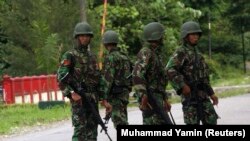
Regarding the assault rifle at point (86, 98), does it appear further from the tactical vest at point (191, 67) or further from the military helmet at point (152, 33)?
the tactical vest at point (191, 67)

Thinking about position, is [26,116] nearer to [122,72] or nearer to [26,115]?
[26,115]

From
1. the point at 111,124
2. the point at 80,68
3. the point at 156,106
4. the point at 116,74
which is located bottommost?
the point at 111,124

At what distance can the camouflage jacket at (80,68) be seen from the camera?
28.4 ft

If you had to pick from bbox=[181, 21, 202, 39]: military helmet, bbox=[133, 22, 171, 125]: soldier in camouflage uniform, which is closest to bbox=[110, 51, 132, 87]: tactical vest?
bbox=[133, 22, 171, 125]: soldier in camouflage uniform

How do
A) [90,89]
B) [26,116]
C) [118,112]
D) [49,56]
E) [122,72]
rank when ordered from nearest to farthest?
[90,89]
[118,112]
[122,72]
[26,116]
[49,56]

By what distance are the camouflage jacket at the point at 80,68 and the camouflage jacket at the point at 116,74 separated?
1160mm

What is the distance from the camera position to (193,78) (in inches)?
347

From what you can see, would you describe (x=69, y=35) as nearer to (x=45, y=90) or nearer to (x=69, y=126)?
(x=45, y=90)

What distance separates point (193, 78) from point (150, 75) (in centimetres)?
56

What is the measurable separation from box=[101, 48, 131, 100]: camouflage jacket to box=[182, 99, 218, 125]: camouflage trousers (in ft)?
5.15

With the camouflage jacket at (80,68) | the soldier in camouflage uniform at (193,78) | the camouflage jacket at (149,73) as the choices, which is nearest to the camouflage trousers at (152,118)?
the camouflage jacket at (149,73)

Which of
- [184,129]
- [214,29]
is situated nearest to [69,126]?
[184,129]

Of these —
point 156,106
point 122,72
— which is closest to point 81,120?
point 156,106

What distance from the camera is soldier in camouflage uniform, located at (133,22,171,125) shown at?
28.1 feet
